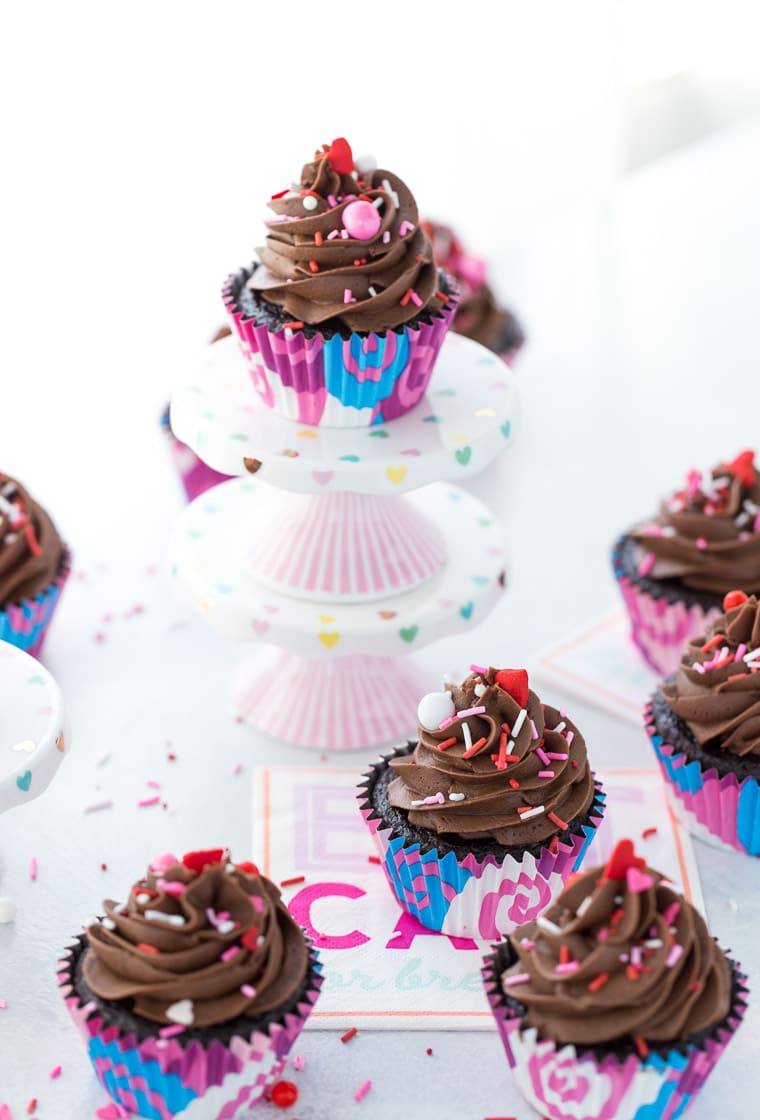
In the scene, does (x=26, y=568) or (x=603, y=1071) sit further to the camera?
(x=26, y=568)

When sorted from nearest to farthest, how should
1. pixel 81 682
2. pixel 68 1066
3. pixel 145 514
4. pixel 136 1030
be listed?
pixel 136 1030
pixel 68 1066
pixel 81 682
pixel 145 514

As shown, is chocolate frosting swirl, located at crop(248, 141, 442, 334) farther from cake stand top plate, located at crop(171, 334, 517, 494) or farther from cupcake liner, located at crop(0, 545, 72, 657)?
cupcake liner, located at crop(0, 545, 72, 657)

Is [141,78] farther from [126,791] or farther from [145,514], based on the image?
[126,791]

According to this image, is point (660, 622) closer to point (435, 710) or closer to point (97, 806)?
point (435, 710)

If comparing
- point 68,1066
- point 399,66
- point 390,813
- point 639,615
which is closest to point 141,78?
point 399,66

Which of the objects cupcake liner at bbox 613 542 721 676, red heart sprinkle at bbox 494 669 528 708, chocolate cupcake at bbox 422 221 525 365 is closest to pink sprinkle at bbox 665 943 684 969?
red heart sprinkle at bbox 494 669 528 708

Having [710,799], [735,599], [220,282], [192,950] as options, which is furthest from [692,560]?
[220,282]

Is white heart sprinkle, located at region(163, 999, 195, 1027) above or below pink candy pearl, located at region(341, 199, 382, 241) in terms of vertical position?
below
